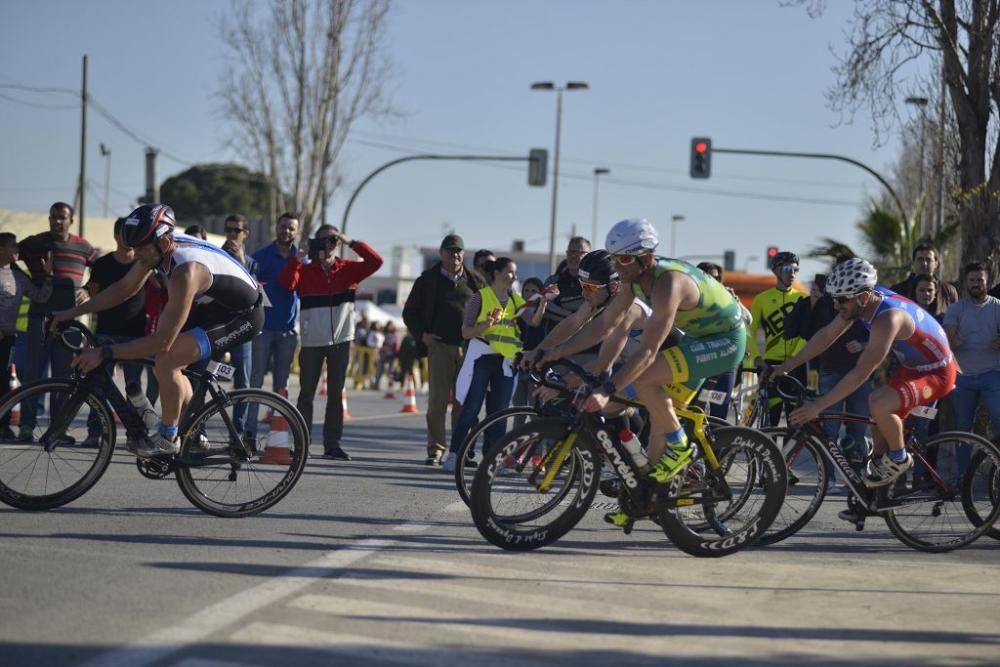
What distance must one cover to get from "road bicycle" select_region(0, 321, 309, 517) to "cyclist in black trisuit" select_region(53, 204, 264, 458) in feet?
0.35

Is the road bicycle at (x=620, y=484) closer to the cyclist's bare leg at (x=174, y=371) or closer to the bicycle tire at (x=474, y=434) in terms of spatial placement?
the bicycle tire at (x=474, y=434)

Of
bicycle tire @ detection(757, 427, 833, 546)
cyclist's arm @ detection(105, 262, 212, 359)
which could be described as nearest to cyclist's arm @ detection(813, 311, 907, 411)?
bicycle tire @ detection(757, 427, 833, 546)

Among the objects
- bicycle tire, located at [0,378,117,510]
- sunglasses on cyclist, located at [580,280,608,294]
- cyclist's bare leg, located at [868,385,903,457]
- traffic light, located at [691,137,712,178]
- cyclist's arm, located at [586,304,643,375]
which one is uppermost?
traffic light, located at [691,137,712,178]

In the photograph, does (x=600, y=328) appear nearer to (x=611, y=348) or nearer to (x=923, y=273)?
(x=611, y=348)

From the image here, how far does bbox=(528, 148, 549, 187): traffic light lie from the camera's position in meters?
38.9

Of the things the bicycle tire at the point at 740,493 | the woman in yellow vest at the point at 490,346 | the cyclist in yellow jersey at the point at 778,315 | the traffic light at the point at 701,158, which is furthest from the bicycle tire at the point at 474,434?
the traffic light at the point at 701,158

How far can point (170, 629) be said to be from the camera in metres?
5.61

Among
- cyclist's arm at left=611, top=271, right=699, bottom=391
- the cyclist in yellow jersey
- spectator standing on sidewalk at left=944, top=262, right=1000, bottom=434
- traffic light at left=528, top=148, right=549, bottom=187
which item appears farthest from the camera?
traffic light at left=528, top=148, right=549, bottom=187

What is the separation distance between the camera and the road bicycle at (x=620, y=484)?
7902 millimetres

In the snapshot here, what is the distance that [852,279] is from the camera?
28.2ft

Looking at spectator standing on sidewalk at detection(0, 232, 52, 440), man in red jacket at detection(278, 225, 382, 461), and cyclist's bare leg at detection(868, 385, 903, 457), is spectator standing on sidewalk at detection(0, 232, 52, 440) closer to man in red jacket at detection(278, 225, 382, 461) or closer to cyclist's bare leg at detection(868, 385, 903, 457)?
man in red jacket at detection(278, 225, 382, 461)

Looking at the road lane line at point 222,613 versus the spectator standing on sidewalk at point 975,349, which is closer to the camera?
the road lane line at point 222,613

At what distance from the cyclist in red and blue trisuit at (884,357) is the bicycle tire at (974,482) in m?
0.40

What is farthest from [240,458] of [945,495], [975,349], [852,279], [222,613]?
[975,349]
